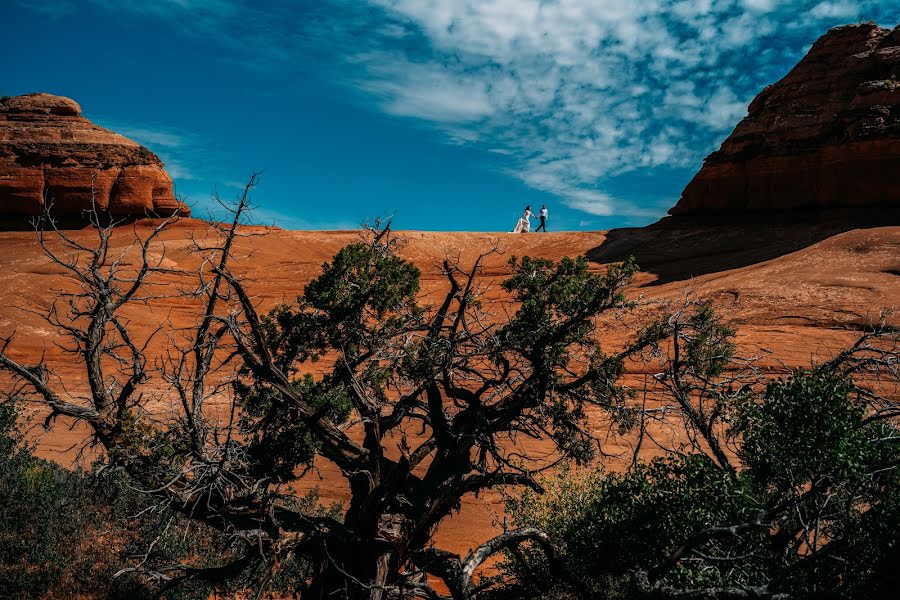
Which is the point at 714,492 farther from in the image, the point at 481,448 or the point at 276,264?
the point at 276,264

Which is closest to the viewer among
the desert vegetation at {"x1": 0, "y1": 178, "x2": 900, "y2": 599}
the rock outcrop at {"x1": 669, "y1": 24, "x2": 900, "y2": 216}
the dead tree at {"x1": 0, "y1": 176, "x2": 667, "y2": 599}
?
the desert vegetation at {"x1": 0, "y1": 178, "x2": 900, "y2": 599}

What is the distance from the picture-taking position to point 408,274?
10961 mm

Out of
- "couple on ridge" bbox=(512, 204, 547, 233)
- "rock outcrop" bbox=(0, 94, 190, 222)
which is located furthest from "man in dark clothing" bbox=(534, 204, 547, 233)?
"rock outcrop" bbox=(0, 94, 190, 222)

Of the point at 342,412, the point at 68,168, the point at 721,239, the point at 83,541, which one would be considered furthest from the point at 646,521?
the point at 68,168

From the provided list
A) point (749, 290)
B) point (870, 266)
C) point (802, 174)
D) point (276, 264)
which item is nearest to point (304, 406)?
point (749, 290)

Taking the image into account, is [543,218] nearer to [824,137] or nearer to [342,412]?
[824,137]

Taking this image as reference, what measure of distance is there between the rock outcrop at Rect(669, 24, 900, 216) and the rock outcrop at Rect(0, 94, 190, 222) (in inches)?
1426

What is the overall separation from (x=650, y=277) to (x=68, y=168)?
127 ft

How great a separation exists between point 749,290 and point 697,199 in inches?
613

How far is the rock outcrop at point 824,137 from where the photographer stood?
3166 cm

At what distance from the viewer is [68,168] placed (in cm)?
4197

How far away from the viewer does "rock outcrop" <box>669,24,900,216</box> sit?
104ft

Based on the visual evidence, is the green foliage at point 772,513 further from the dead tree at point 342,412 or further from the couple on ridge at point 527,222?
the couple on ridge at point 527,222

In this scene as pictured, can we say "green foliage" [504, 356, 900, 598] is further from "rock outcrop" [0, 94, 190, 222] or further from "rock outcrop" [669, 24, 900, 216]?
"rock outcrop" [0, 94, 190, 222]
